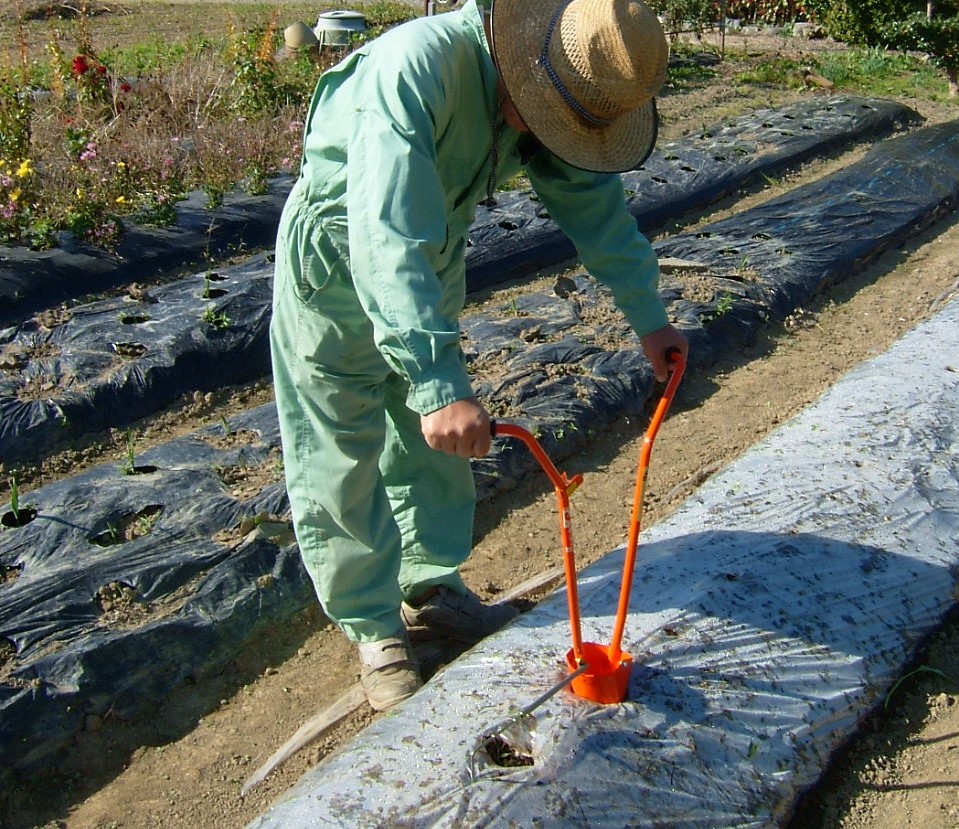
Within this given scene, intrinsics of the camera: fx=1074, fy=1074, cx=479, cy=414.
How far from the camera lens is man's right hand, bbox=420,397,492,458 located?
168 cm

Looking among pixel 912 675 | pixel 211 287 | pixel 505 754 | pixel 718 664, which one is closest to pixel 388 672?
pixel 505 754

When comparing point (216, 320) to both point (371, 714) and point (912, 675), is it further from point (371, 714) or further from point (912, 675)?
point (912, 675)

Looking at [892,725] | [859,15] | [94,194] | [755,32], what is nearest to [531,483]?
[892,725]

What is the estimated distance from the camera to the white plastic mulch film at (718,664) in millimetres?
1809

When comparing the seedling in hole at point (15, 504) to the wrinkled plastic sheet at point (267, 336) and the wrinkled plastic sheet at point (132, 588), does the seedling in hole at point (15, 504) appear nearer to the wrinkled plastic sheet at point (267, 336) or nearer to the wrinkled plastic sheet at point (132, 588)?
the wrinkled plastic sheet at point (132, 588)

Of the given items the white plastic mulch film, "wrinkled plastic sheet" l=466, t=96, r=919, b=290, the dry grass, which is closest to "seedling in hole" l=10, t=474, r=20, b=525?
the white plastic mulch film

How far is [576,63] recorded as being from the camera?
182 centimetres

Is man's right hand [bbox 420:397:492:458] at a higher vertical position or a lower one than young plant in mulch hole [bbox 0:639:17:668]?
higher

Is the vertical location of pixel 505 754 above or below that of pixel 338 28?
below

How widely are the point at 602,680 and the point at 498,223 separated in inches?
143

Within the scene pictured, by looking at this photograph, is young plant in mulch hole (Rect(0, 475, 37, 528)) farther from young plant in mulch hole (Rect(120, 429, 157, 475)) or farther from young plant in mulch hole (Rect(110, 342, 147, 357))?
young plant in mulch hole (Rect(110, 342, 147, 357))

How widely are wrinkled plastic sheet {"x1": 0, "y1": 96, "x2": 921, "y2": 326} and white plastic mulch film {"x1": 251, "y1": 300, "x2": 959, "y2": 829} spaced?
2490 millimetres

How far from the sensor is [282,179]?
5.78 metres

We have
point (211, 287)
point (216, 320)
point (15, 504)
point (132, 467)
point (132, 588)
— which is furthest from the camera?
point (211, 287)
